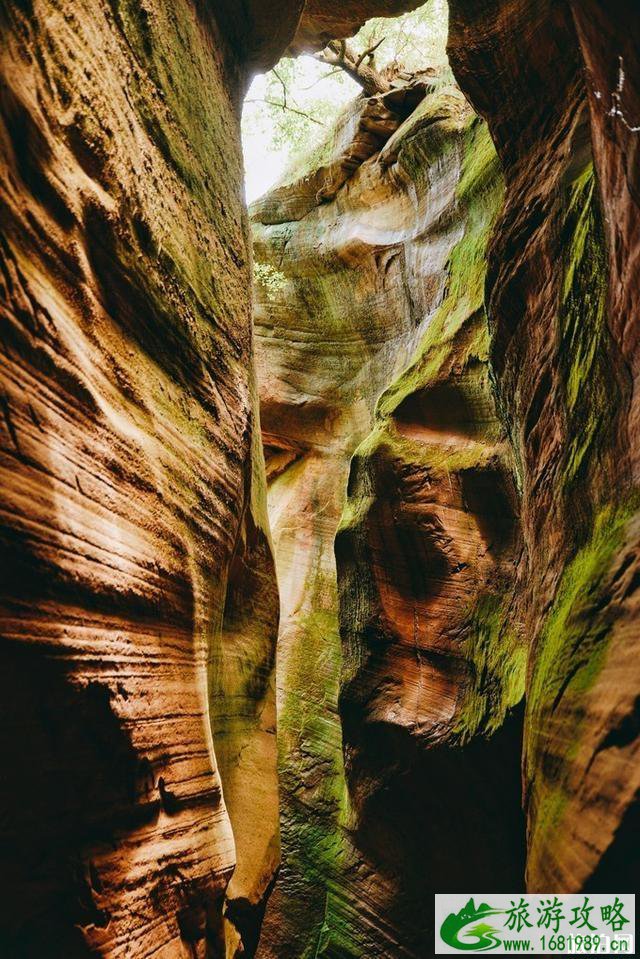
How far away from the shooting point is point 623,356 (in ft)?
12.1

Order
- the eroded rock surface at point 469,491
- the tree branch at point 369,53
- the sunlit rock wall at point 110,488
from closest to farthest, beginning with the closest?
the sunlit rock wall at point 110,488, the eroded rock surface at point 469,491, the tree branch at point 369,53

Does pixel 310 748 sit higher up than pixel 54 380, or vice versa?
pixel 54 380

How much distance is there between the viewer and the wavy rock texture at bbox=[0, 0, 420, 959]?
2.78 meters

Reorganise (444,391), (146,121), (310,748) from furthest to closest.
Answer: (310,748) < (444,391) < (146,121)

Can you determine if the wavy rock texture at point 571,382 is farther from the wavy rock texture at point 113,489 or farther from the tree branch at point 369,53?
the tree branch at point 369,53

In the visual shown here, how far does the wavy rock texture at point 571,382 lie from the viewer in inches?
111

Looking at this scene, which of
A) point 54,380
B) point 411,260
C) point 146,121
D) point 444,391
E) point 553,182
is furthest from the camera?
point 411,260

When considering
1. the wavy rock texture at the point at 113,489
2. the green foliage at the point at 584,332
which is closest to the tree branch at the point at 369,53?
the wavy rock texture at the point at 113,489

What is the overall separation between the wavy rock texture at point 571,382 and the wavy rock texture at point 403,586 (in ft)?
5.62

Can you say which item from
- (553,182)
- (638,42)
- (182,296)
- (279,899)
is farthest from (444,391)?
(279,899)

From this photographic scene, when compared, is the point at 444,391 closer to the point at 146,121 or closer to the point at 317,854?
the point at 146,121

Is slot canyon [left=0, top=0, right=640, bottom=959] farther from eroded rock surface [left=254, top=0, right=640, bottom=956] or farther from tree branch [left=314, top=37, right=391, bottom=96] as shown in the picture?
tree branch [left=314, top=37, right=391, bottom=96]

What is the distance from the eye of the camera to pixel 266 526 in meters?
6.83

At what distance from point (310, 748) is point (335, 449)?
5.29 metres
